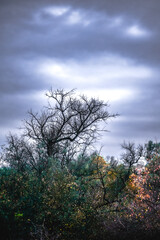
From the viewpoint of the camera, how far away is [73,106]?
30828mm

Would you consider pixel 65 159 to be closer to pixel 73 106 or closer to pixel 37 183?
pixel 73 106

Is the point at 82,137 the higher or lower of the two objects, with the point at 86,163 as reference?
higher

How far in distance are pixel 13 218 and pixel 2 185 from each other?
63.3 inches

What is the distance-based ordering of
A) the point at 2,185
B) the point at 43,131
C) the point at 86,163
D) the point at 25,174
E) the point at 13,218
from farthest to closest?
1. the point at 43,131
2. the point at 86,163
3. the point at 25,174
4. the point at 2,185
5. the point at 13,218

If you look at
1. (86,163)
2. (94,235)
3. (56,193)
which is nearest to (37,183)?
(56,193)

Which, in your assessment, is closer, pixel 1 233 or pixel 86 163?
pixel 1 233

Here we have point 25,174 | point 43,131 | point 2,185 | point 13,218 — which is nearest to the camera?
point 13,218

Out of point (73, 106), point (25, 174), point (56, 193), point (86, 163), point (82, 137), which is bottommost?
point (56, 193)

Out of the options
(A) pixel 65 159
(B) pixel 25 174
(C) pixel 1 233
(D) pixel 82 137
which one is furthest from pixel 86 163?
(C) pixel 1 233

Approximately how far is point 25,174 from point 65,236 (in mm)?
3440

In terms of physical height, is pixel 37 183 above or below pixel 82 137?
below

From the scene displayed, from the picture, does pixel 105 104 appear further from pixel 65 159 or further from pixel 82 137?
pixel 65 159

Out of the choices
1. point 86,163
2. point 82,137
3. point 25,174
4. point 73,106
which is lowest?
point 25,174

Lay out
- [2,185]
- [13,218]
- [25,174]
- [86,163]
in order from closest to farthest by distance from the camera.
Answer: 1. [13,218]
2. [2,185]
3. [25,174]
4. [86,163]
